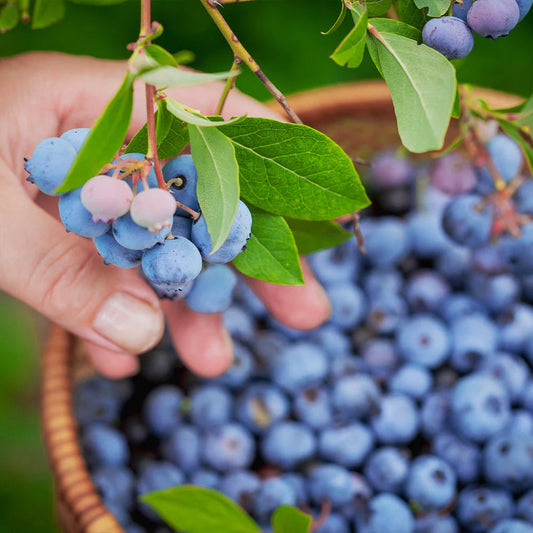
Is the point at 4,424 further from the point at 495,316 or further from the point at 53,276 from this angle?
the point at 495,316

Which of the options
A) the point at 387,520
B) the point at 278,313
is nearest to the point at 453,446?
the point at 387,520

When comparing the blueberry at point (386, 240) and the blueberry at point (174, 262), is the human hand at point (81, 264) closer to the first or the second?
the blueberry at point (386, 240)

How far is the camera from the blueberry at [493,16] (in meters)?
0.46

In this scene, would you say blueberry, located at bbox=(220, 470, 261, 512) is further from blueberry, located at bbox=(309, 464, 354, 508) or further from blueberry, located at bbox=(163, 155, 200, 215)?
blueberry, located at bbox=(163, 155, 200, 215)

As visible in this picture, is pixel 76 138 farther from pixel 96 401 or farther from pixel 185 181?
pixel 96 401

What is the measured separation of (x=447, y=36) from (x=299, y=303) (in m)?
0.58

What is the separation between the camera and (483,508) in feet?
3.09

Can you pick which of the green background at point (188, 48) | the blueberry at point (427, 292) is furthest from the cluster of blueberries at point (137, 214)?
the green background at point (188, 48)

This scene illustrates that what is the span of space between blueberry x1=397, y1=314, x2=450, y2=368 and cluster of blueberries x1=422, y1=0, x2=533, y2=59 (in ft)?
2.16

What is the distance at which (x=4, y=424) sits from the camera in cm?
152

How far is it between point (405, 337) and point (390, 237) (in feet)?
0.59

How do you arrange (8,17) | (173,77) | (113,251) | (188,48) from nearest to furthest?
(173,77) < (113,251) < (8,17) < (188,48)

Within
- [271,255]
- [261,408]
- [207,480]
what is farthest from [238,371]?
[271,255]

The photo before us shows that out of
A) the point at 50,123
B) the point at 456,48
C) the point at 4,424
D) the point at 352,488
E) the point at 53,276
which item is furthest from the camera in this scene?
the point at 4,424
